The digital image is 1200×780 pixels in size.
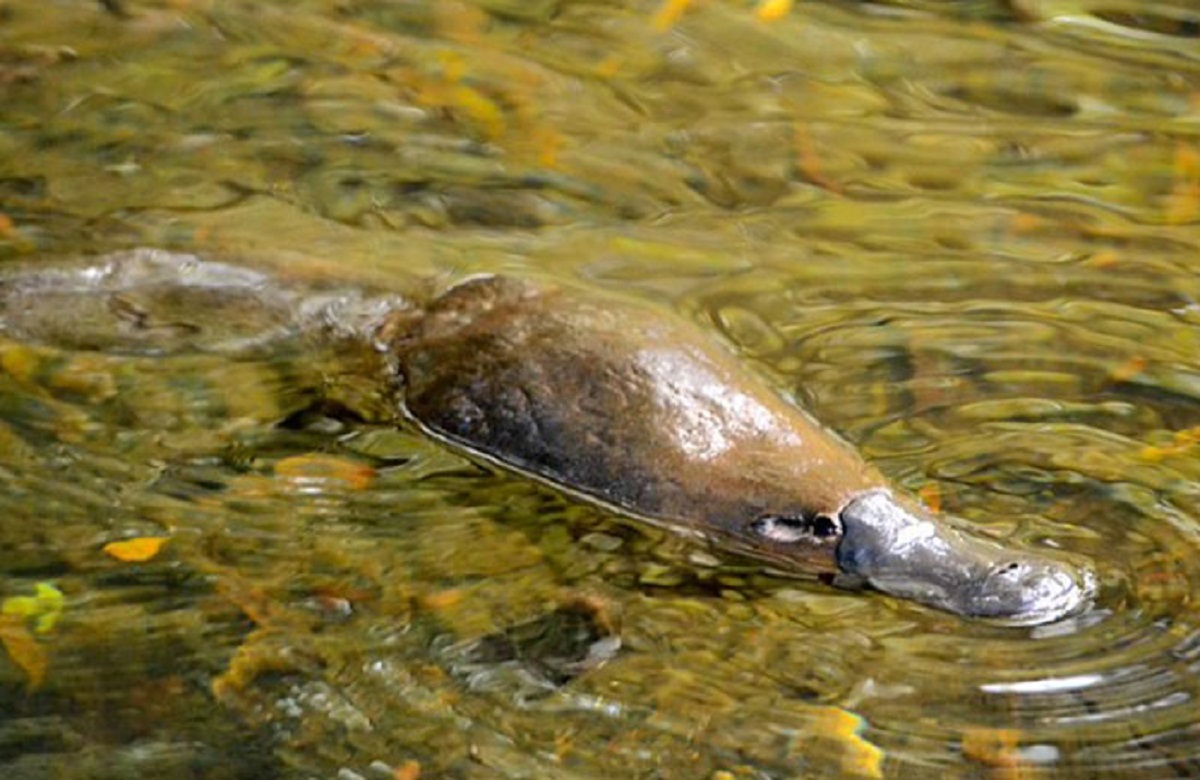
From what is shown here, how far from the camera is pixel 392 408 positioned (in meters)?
4.77

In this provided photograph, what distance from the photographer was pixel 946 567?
13.4 ft

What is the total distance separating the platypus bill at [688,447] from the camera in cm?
409

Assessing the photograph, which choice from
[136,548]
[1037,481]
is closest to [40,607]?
[136,548]

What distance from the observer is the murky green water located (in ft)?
12.2

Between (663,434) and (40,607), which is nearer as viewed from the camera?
(40,607)

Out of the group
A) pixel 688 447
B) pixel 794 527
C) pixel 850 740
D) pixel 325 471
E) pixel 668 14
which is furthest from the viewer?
pixel 668 14

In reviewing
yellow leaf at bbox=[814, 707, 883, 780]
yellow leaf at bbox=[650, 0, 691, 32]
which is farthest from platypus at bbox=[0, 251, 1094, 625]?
yellow leaf at bbox=[650, 0, 691, 32]

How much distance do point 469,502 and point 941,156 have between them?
82.6 inches

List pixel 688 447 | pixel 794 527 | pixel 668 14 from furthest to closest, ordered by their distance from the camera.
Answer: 1. pixel 668 14
2. pixel 688 447
3. pixel 794 527

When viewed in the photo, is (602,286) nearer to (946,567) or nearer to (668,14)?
(946,567)

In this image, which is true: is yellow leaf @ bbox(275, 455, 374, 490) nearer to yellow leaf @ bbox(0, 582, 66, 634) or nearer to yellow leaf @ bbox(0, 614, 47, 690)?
yellow leaf @ bbox(0, 582, 66, 634)

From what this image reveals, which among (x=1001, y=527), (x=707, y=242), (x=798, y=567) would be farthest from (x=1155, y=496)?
(x=707, y=242)

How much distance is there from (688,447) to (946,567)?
1.90ft

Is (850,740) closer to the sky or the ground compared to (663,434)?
closer to the ground
